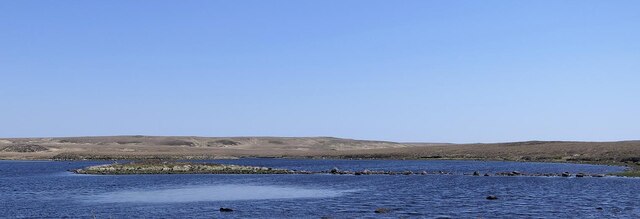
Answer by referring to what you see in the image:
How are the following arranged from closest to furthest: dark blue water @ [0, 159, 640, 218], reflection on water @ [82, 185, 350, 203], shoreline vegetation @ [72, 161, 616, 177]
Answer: dark blue water @ [0, 159, 640, 218] → reflection on water @ [82, 185, 350, 203] → shoreline vegetation @ [72, 161, 616, 177]

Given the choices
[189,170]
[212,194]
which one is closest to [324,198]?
[212,194]

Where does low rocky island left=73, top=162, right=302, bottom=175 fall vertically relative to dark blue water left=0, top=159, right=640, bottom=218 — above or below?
above

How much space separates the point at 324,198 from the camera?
5341 centimetres

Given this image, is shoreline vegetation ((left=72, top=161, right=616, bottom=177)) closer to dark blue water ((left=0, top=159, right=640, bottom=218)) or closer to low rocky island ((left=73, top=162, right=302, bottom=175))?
low rocky island ((left=73, top=162, right=302, bottom=175))

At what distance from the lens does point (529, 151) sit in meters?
135

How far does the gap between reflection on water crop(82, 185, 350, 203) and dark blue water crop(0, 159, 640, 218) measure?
0.08 metres

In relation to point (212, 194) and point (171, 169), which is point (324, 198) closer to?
point (212, 194)

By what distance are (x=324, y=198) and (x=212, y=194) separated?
10731 mm

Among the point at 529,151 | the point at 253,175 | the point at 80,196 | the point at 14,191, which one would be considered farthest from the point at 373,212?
the point at 529,151

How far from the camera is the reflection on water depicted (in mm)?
53500

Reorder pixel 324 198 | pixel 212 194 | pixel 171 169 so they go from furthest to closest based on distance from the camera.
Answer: pixel 171 169 < pixel 212 194 < pixel 324 198

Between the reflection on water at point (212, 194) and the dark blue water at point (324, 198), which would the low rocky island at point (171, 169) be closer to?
the dark blue water at point (324, 198)

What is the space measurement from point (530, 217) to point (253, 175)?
51973 millimetres

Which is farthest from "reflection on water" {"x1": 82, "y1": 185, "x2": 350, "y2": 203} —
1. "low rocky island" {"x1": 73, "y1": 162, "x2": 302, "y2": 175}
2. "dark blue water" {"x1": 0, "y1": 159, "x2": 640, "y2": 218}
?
"low rocky island" {"x1": 73, "y1": 162, "x2": 302, "y2": 175}
